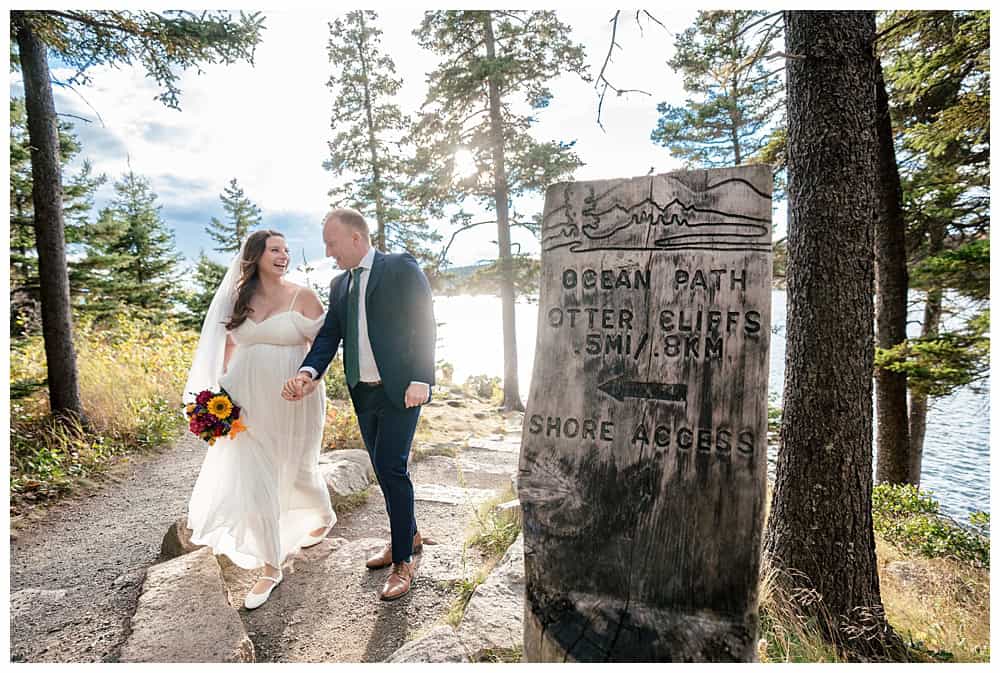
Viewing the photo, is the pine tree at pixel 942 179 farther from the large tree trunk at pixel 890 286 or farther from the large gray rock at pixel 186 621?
the large gray rock at pixel 186 621

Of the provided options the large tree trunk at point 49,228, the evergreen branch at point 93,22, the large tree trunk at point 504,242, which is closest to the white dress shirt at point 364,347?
the large tree trunk at point 49,228

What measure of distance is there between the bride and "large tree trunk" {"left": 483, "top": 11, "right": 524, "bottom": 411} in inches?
321

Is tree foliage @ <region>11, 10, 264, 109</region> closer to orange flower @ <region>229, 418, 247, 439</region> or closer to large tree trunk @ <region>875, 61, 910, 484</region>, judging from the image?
orange flower @ <region>229, 418, 247, 439</region>

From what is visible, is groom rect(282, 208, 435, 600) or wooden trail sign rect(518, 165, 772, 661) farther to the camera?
groom rect(282, 208, 435, 600)

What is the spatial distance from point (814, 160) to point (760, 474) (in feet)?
6.83

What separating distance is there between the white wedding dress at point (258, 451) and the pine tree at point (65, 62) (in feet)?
13.2

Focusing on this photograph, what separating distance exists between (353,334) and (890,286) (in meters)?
6.64

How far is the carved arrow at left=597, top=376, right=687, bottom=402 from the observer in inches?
71.7

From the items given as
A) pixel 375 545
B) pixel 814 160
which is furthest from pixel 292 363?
pixel 814 160

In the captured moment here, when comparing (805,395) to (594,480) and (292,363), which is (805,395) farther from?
(292,363)

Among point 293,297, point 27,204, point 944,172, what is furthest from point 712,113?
point 27,204

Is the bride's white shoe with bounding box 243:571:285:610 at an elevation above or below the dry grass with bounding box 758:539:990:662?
above

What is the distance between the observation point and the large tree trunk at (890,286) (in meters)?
6.33

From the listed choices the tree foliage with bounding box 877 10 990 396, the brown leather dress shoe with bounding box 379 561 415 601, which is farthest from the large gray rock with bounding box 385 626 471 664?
the tree foliage with bounding box 877 10 990 396
